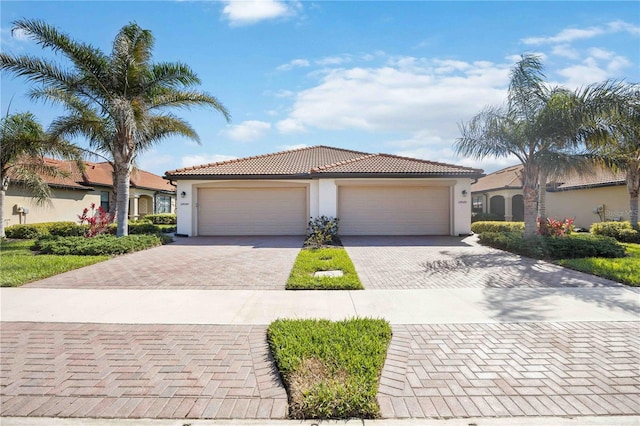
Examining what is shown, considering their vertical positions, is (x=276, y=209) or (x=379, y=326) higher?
(x=276, y=209)

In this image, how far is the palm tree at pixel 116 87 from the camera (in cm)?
1155

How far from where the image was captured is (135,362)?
361 cm

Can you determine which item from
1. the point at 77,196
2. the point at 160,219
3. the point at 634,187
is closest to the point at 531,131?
the point at 634,187

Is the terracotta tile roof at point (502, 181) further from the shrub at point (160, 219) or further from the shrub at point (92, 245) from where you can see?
the shrub at point (160, 219)

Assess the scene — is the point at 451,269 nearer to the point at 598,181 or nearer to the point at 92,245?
the point at 92,245

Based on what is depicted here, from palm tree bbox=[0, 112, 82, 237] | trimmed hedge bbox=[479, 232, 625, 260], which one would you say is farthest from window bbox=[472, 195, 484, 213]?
palm tree bbox=[0, 112, 82, 237]

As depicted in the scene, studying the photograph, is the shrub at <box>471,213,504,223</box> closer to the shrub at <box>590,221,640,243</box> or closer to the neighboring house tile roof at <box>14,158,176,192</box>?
the shrub at <box>590,221,640,243</box>

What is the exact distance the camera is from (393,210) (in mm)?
16000

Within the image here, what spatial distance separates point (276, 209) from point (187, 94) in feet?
21.2

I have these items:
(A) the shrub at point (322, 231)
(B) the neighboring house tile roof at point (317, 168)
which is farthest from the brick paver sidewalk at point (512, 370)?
(B) the neighboring house tile roof at point (317, 168)

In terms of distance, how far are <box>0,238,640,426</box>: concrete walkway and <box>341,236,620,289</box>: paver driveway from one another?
0.10m

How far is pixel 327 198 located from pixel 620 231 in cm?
1339

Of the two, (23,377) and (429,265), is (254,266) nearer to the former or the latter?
(429,265)

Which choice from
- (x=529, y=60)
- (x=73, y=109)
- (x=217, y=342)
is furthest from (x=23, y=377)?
(x=529, y=60)
